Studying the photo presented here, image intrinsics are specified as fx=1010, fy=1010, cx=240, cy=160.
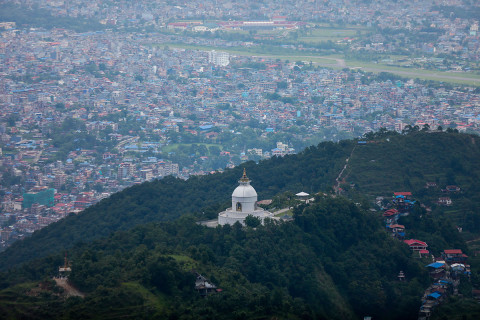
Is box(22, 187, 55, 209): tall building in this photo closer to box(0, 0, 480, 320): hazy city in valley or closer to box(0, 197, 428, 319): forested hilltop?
box(0, 0, 480, 320): hazy city in valley

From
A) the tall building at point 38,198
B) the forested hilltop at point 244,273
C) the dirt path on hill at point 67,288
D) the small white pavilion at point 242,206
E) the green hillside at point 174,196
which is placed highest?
the small white pavilion at point 242,206

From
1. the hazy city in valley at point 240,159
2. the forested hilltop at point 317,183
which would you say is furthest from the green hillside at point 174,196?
the hazy city in valley at point 240,159

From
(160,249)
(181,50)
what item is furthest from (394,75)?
(160,249)

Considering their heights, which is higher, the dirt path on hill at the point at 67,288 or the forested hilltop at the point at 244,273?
the dirt path on hill at the point at 67,288

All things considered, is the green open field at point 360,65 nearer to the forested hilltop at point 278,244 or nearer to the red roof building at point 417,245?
the forested hilltop at point 278,244

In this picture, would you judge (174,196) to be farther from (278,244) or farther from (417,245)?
(417,245)

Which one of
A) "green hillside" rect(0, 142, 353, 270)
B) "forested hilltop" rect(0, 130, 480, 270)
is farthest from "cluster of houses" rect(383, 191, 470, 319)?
"green hillside" rect(0, 142, 353, 270)

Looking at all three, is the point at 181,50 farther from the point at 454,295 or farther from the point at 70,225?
the point at 454,295
